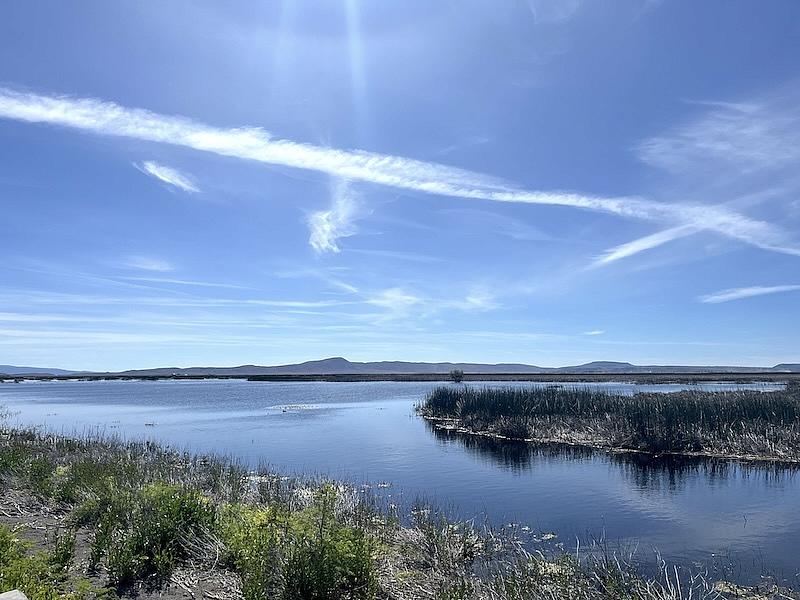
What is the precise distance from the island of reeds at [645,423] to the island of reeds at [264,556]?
1844cm

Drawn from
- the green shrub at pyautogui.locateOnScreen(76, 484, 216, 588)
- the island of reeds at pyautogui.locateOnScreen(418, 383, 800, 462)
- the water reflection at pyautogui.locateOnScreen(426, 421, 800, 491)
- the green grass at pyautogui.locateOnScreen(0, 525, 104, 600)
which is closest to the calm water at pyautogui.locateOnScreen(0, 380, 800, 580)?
the water reflection at pyautogui.locateOnScreen(426, 421, 800, 491)

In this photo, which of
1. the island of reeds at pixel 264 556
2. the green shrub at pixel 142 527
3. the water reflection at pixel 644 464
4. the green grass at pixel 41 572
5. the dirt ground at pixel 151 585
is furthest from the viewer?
the water reflection at pixel 644 464

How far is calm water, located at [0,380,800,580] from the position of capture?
17.4 metres

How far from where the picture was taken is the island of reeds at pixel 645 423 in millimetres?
30578

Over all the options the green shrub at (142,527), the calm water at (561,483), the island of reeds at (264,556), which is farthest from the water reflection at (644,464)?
the green shrub at (142,527)

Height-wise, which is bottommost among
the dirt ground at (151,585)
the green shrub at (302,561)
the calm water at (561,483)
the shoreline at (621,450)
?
the calm water at (561,483)

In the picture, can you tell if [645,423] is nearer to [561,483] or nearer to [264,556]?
[561,483]

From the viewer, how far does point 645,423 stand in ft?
112

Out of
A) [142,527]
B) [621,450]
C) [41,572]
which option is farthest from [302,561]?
[621,450]

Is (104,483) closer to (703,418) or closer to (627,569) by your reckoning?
(627,569)

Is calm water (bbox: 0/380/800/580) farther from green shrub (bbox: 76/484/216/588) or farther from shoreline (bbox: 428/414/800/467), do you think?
green shrub (bbox: 76/484/216/588)

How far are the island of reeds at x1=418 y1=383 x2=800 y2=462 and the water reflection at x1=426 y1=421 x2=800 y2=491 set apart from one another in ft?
3.98

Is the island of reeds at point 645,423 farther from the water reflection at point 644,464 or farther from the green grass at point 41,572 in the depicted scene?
the green grass at point 41,572

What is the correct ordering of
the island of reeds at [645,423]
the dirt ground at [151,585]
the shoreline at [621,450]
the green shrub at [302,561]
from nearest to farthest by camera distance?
the green shrub at [302,561], the dirt ground at [151,585], the shoreline at [621,450], the island of reeds at [645,423]
